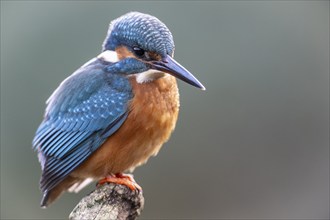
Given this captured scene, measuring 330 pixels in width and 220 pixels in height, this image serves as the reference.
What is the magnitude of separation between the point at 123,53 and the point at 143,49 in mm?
157

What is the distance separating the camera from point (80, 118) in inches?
149

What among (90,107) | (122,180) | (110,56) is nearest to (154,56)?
(110,56)

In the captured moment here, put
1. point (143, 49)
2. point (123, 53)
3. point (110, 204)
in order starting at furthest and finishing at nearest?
point (123, 53)
point (143, 49)
point (110, 204)

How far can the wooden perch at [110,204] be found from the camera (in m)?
2.98

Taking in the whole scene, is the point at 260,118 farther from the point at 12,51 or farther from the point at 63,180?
the point at 63,180

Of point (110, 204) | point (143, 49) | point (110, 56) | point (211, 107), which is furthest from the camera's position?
point (211, 107)

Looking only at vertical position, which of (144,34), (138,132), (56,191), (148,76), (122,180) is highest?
(144,34)

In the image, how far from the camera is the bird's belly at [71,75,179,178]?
362 cm

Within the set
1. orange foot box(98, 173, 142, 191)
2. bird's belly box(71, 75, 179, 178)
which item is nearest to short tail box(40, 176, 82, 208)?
bird's belly box(71, 75, 179, 178)

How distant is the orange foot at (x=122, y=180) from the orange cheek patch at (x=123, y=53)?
61 centimetres

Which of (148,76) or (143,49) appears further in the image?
(148,76)

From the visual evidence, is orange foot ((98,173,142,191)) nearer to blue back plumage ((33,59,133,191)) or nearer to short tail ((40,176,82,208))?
blue back plumage ((33,59,133,191))

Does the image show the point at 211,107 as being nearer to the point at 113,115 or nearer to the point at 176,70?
Answer: the point at 113,115

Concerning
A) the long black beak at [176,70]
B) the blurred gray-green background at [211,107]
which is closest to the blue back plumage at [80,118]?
the long black beak at [176,70]
